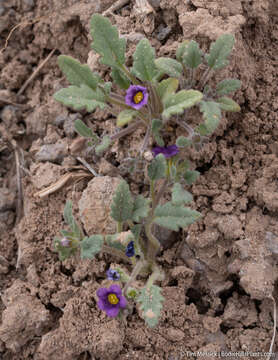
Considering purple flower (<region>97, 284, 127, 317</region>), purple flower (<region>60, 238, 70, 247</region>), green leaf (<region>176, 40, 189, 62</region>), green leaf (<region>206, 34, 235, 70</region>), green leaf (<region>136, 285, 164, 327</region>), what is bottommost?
purple flower (<region>97, 284, 127, 317</region>)

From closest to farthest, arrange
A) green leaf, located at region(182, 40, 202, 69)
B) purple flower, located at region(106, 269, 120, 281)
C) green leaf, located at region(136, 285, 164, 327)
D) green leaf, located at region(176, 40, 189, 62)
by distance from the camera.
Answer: green leaf, located at region(136, 285, 164, 327) → purple flower, located at region(106, 269, 120, 281) → green leaf, located at region(182, 40, 202, 69) → green leaf, located at region(176, 40, 189, 62)

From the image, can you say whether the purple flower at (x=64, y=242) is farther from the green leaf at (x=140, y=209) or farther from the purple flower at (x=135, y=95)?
the purple flower at (x=135, y=95)

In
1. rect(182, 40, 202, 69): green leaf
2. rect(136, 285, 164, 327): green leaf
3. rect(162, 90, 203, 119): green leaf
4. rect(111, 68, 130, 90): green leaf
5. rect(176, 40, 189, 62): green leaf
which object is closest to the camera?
rect(136, 285, 164, 327): green leaf

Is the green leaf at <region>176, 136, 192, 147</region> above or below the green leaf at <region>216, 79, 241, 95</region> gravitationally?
below

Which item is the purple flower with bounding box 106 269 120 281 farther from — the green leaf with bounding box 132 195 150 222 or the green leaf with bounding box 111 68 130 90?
the green leaf with bounding box 111 68 130 90

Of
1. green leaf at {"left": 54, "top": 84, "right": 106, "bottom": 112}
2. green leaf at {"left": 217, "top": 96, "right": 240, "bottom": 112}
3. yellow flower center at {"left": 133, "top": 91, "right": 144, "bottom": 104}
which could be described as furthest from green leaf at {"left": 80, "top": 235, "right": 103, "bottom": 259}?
green leaf at {"left": 217, "top": 96, "right": 240, "bottom": 112}

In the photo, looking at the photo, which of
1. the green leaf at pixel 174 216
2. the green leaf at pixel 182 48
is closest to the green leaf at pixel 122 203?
the green leaf at pixel 174 216

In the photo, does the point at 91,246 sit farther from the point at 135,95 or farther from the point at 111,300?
the point at 135,95

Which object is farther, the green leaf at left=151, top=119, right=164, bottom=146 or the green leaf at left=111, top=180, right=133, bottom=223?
the green leaf at left=151, top=119, right=164, bottom=146
